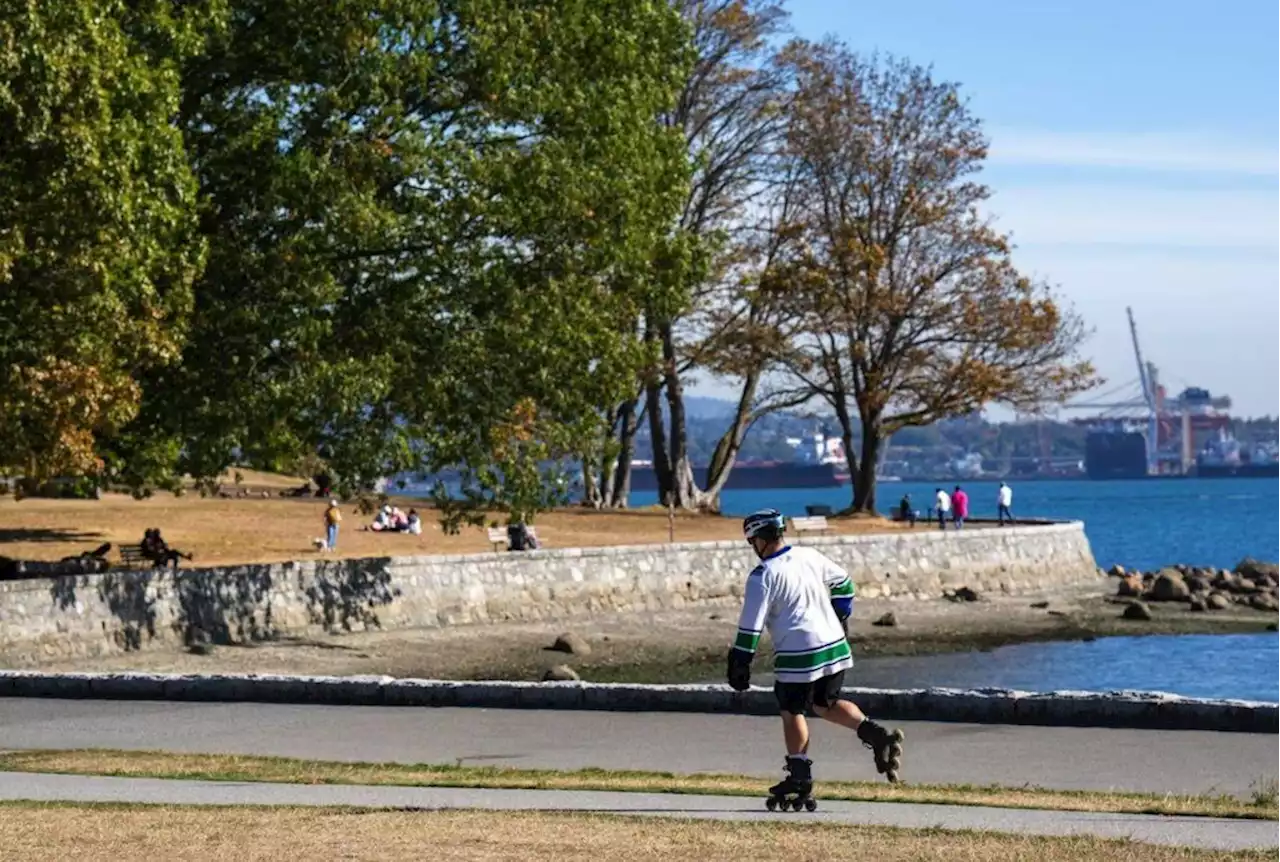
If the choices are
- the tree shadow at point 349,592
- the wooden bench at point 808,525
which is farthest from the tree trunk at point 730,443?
the tree shadow at point 349,592

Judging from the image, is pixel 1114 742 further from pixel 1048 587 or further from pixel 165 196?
pixel 1048 587

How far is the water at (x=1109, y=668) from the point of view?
3316 cm

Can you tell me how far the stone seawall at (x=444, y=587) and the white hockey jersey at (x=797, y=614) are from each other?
17.3 metres

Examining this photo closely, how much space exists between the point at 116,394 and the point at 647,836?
17821mm

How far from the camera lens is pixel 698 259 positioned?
3722cm

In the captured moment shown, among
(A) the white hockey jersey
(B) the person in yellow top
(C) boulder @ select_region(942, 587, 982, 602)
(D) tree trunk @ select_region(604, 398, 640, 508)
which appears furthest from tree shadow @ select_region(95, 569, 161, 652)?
(D) tree trunk @ select_region(604, 398, 640, 508)

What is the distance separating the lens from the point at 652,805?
12328 millimetres

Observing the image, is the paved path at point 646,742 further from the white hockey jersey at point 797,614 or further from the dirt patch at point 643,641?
the dirt patch at point 643,641

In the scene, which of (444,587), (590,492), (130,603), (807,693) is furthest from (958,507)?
(807,693)

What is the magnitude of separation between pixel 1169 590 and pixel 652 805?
40.0 meters

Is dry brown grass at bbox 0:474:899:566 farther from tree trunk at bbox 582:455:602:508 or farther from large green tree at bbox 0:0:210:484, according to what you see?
large green tree at bbox 0:0:210:484

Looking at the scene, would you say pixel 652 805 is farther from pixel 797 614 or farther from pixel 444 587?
pixel 444 587

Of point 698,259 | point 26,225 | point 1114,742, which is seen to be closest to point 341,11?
point 26,225

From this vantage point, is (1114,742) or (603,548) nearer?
(1114,742)
